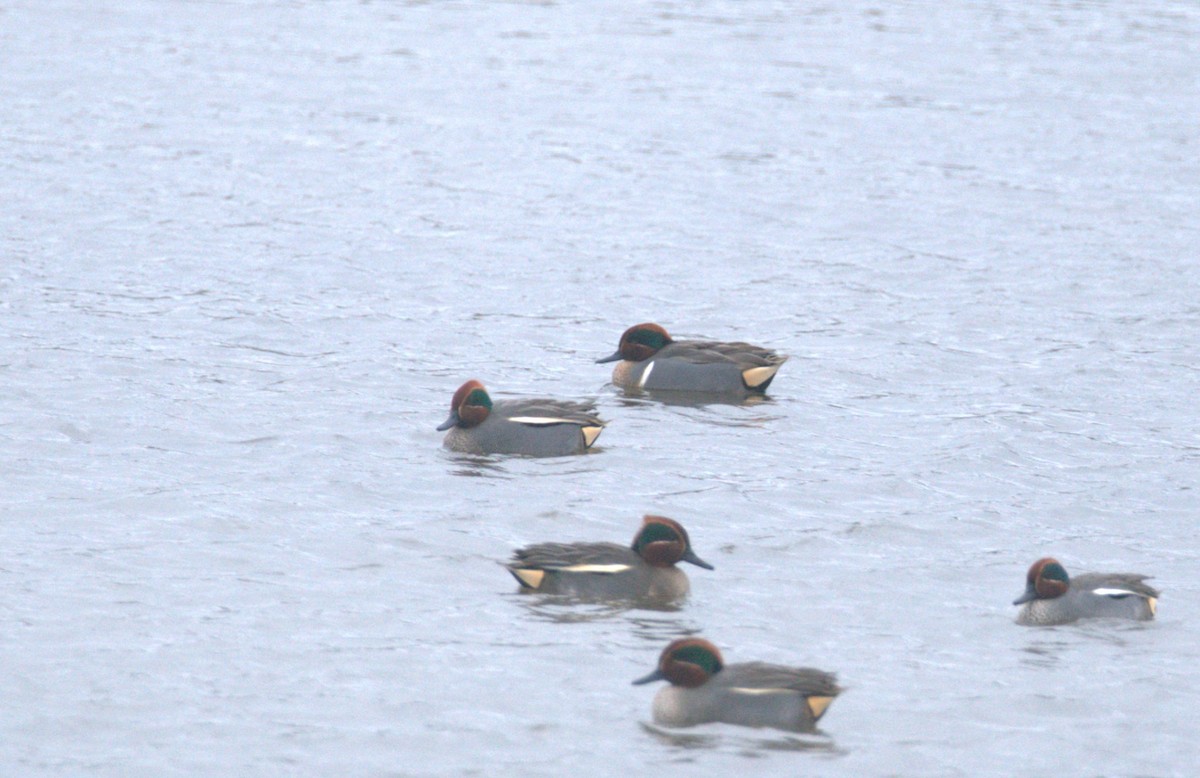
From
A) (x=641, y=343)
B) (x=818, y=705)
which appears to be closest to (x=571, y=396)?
(x=641, y=343)

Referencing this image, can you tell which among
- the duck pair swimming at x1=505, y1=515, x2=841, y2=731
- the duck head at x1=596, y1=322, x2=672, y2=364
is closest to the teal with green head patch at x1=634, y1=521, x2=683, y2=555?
the duck pair swimming at x1=505, y1=515, x2=841, y2=731

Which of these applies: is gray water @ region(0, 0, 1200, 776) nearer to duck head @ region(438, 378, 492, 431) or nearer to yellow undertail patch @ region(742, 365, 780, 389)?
yellow undertail patch @ region(742, 365, 780, 389)

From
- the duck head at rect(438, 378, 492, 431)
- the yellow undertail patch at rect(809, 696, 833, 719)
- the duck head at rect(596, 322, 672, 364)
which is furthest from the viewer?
the duck head at rect(596, 322, 672, 364)

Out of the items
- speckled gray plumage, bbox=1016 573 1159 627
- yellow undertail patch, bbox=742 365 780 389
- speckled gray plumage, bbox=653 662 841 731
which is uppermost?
yellow undertail patch, bbox=742 365 780 389

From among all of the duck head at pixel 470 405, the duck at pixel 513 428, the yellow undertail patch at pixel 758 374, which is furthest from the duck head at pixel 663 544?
the yellow undertail patch at pixel 758 374

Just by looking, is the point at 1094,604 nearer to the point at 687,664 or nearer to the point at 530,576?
the point at 687,664

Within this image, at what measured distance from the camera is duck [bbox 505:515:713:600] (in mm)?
10883

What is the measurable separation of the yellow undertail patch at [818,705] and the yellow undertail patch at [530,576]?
219 centimetres

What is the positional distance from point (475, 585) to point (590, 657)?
1.27 m

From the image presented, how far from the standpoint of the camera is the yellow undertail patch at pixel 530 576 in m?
10.9

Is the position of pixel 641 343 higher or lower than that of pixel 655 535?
higher

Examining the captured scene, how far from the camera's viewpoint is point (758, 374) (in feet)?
51.6

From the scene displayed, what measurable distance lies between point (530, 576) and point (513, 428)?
306 centimetres

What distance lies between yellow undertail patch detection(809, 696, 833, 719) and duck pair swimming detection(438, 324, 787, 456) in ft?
16.2
